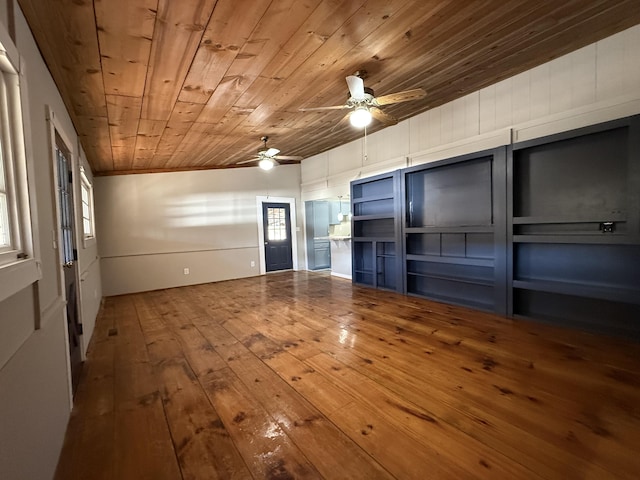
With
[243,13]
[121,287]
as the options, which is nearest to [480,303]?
[243,13]

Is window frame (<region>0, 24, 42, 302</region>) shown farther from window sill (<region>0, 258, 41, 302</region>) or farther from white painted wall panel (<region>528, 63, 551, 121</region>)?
white painted wall panel (<region>528, 63, 551, 121</region>)

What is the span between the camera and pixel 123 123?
347 centimetres

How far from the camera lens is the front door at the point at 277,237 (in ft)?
24.1

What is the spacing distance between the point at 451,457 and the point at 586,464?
61 cm

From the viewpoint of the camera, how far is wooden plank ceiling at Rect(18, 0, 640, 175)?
190 centimetres

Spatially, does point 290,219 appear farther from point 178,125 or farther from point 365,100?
point 365,100

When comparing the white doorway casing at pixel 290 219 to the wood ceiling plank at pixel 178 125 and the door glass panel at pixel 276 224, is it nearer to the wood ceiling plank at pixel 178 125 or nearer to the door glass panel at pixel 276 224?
the door glass panel at pixel 276 224

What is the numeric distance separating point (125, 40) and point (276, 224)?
555 centimetres

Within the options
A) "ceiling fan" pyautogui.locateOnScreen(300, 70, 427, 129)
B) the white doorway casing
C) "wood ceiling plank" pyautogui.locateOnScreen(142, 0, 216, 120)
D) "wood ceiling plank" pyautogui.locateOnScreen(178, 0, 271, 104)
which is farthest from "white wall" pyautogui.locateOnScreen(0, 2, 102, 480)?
the white doorway casing

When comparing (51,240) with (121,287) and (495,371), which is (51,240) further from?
(121,287)

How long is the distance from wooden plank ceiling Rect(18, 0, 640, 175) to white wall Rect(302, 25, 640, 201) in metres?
0.15

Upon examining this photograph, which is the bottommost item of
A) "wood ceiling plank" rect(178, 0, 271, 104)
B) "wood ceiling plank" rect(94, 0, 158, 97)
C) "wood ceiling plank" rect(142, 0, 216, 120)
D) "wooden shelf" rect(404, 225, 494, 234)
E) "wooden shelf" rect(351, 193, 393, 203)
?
"wooden shelf" rect(404, 225, 494, 234)

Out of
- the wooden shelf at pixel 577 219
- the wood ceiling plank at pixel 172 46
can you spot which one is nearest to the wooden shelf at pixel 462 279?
the wooden shelf at pixel 577 219

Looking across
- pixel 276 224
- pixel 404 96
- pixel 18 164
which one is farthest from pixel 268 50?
pixel 276 224
